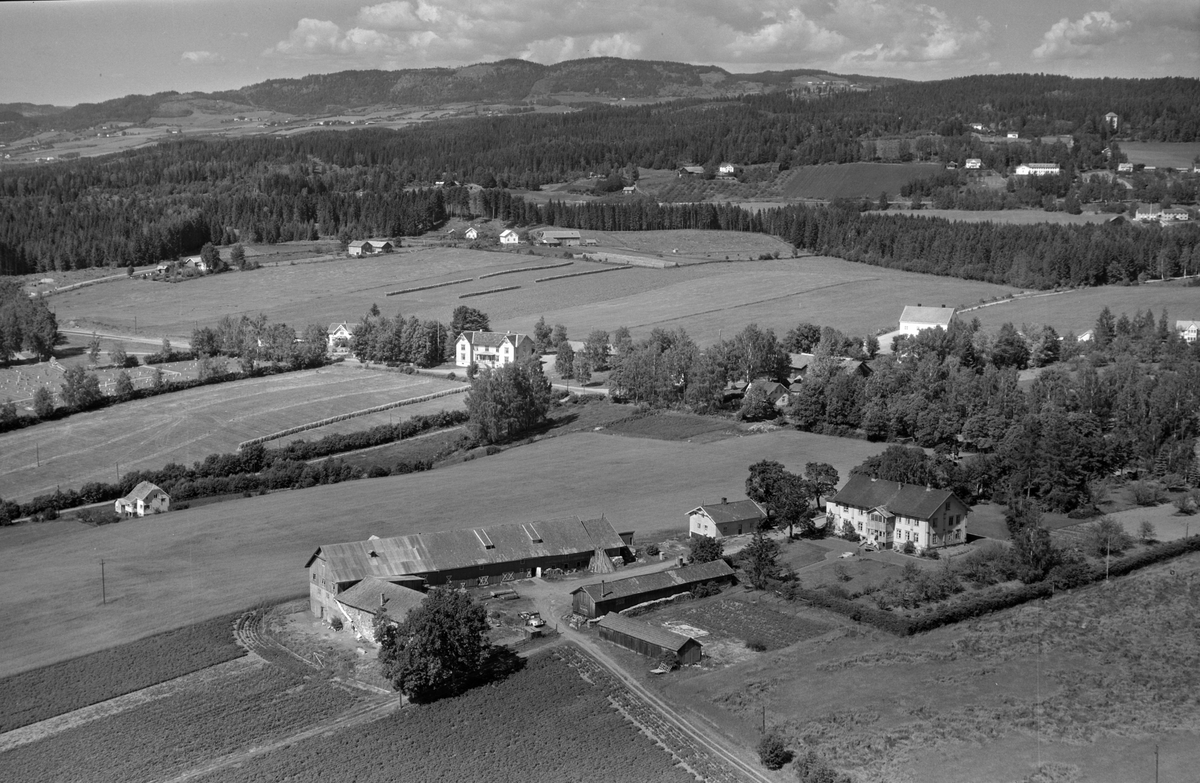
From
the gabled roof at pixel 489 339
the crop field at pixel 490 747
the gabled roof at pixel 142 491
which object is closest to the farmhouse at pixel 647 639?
the crop field at pixel 490 747

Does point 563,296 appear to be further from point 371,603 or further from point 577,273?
point 371,603

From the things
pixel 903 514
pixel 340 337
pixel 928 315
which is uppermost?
pixel 928 315

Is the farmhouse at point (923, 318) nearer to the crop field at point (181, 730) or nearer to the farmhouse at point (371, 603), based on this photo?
the farmhouse at point (371, 603)

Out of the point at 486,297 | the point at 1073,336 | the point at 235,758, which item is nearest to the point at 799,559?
the point at 235,758

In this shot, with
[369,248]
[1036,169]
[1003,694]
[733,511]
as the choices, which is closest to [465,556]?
[733,511]

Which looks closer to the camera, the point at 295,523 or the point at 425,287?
the point at 295,523

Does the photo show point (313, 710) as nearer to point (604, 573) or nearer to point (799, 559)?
point (604, 573)
